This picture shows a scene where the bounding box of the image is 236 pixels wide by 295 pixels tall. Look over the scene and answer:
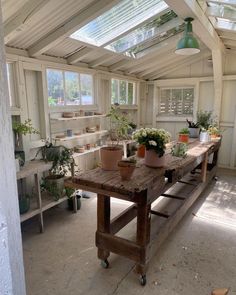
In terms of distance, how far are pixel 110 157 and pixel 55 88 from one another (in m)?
2.02

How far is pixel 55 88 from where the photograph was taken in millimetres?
3617

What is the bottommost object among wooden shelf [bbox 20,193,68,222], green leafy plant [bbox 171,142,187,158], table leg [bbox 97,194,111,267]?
wooden shelf [bbox 20,193,68,222]

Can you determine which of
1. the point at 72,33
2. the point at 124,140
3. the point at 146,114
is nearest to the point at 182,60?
the point at 146,114

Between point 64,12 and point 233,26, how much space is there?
2660mm

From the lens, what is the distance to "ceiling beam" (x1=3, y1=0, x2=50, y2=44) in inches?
82.1

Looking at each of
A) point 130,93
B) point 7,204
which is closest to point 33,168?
point 7,204

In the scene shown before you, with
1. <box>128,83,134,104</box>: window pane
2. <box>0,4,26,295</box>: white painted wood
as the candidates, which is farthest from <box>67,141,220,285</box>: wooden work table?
<box>128,83,134,104</box>: window pane

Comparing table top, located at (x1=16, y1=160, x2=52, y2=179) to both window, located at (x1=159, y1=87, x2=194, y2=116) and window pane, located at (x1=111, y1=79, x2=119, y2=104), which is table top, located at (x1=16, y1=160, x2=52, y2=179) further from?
window, located at (x1=159, y1=87, x2=194, y2=116)

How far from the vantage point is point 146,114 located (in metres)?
6.44

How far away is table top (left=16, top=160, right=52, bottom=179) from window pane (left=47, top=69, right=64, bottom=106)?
1.05m

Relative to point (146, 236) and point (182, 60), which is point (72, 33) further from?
point (182, 60)

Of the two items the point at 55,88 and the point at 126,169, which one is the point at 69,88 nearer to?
the point at 55,88

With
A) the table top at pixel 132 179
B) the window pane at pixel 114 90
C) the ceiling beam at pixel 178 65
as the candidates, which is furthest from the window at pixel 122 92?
the table top at pixel 132 179

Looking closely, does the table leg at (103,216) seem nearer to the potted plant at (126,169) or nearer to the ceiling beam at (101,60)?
the potted plant at (126,169)
